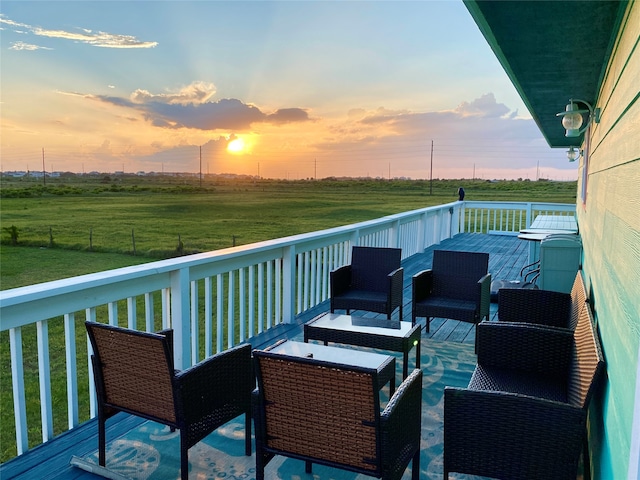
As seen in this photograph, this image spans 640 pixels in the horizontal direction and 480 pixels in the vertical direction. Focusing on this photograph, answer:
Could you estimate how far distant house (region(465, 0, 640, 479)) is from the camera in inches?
55.6

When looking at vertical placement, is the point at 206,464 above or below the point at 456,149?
below

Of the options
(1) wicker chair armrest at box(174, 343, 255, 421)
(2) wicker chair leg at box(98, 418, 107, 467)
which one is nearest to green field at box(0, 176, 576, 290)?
(2) wicker chair leg at box(98, 418, 107, 467)

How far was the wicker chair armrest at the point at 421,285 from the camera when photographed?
450cm

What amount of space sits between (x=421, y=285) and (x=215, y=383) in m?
2.69

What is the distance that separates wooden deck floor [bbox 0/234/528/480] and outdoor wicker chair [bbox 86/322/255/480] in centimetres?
25

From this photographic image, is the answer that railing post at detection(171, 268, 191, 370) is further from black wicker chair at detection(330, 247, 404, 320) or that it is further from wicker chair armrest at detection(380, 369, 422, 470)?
wicker chair armrest at detection(380, 369, 422, 470)

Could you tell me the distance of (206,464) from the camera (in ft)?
8.29

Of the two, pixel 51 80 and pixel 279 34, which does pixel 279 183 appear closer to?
pixel 51 80

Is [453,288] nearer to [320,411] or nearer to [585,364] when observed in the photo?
[585,364]

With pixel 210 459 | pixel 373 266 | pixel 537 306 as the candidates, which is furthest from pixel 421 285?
pixel 210 459

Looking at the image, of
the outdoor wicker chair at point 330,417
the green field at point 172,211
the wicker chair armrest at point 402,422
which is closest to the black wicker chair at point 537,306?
the wicker chair armrest at point 402,422

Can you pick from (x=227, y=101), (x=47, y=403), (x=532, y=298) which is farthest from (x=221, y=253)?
(x=227, y=101)

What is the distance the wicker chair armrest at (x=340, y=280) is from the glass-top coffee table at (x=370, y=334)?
0.85 metres

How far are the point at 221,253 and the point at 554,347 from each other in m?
2.38
